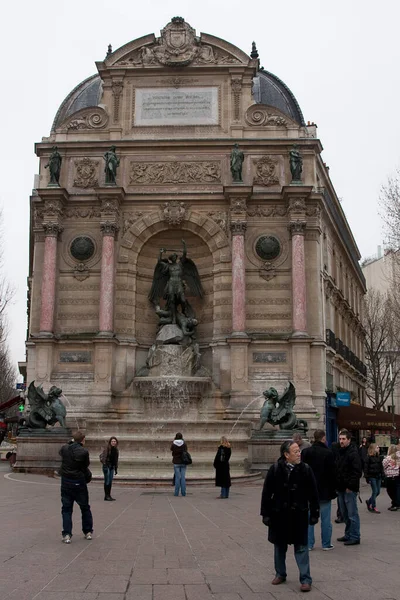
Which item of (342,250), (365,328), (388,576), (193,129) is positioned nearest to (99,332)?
(193,129)

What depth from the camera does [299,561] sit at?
7.77 meters

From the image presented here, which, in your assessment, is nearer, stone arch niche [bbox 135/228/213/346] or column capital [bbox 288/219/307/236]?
column capital [bbox 288/219/307/236]

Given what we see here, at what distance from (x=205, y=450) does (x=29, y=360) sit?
10583mm

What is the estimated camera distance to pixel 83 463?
36.3 feet

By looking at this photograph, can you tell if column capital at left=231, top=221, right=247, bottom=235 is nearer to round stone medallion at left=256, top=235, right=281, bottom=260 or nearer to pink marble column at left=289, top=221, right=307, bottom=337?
round stone medallion at left=256, top=235, right=281, bottom=260

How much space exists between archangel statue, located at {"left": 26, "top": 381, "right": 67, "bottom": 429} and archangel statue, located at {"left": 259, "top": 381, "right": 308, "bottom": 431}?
7508mm

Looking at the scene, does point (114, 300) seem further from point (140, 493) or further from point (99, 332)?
point (140, 493)

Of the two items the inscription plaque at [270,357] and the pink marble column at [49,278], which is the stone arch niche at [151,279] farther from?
the pink marble column at [49,278]

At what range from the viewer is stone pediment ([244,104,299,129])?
107 feet

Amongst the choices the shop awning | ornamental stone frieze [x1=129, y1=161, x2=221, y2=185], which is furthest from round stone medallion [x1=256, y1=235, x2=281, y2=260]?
the shop awning

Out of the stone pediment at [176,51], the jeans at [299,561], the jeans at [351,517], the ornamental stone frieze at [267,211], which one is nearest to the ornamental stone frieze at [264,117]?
the stone pediment at [176,51]

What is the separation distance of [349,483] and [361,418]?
76.3 ft

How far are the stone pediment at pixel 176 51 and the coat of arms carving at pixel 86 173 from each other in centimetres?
497

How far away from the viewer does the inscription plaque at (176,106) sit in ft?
109
